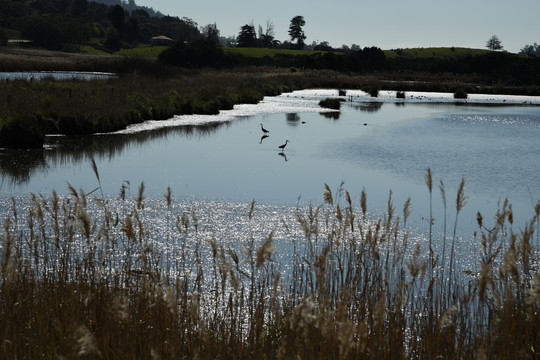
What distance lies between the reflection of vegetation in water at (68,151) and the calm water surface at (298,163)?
24 millimetres

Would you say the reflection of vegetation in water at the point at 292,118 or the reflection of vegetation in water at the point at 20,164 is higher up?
the reflection of vegetation in water at the point at 292,118

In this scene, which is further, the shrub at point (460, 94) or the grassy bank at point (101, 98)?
the shrub at point (460, 94)

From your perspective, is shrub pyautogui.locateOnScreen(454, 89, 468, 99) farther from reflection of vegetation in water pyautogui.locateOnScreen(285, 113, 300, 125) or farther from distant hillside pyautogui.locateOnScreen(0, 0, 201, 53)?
distant hillside pyautogui.locateOnScreen(0, 0, 201, 53)

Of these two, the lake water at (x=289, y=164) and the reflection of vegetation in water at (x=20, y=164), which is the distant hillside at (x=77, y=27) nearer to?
the lake water at (x=289, y=164)

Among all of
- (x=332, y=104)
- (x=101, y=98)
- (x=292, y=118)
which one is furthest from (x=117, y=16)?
(x=101, y=98)

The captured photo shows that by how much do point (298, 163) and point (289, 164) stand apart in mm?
290

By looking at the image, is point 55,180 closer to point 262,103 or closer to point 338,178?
point 338,178

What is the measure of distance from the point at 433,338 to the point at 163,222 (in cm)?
546

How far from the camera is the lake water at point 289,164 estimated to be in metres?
10.8

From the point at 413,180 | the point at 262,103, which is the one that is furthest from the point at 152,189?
the point at 262,103

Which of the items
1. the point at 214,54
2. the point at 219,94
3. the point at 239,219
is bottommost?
the point at 239,219

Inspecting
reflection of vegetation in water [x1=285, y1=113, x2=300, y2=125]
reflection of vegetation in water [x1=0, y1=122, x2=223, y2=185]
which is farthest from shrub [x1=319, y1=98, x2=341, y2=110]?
reflection of vegetation in water [x1=0, y1=122, x2=223, y2=185]

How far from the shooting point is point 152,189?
1129cm

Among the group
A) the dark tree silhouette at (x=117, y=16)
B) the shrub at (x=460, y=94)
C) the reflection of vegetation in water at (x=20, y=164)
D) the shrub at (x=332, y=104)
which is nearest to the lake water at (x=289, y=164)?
the reflection of vegetation in water at (x=20, y=164)
